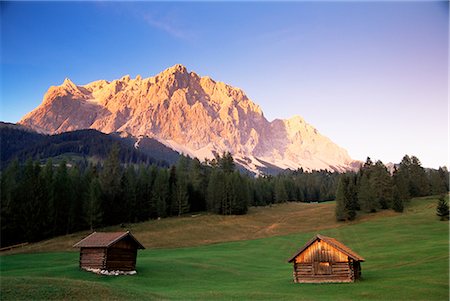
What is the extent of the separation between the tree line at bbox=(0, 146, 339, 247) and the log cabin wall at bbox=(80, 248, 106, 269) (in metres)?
34.4

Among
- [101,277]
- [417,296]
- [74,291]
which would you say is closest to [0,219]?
Answer: [101,277]

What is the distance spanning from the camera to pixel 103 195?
9512cm

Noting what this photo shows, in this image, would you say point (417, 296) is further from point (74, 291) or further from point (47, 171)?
point (47, 171)

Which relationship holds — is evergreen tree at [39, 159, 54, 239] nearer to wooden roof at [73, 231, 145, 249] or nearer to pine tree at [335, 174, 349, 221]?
wooden roof at [73, 231, 145, 249]

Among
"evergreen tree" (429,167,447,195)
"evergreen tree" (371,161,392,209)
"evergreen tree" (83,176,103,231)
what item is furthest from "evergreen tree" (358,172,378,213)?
"evergreen tree" (83,176,103,231)

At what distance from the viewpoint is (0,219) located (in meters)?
73.7

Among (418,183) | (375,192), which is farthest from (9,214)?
(418,183)

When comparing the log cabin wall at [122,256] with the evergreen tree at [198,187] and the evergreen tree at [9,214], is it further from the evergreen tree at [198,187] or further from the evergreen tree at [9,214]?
the evergreen tree at [198,187]

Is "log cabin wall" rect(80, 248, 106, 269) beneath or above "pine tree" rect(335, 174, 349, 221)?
beneath

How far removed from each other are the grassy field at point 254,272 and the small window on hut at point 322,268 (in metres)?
2.63

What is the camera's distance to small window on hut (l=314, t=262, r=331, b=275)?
43.7m

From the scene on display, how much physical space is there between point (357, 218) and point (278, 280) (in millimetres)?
63059

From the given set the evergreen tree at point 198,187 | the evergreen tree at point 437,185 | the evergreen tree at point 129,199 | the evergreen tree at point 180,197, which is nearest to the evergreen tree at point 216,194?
the evergreen tree at point 198,187

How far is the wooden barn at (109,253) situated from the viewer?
4738 cm
